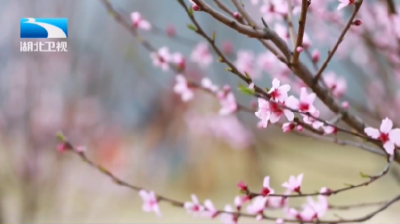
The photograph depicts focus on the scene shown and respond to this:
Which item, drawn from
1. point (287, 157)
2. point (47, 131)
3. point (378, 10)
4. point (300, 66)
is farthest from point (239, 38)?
point (300, 66)

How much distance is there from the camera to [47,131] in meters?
1.50

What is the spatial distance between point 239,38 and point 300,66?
47.1 inches

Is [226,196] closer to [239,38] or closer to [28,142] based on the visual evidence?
[239,38]

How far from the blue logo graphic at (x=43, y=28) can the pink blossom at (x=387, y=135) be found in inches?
38.6

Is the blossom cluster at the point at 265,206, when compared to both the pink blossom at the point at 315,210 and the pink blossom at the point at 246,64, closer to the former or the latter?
the pink blossom at the point at 315,210

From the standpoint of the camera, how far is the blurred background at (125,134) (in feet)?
4.66

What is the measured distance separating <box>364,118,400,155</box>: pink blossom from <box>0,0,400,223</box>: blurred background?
89 cm

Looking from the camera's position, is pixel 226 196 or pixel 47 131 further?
pixel 226 196

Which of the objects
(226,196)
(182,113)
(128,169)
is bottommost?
(226,196)

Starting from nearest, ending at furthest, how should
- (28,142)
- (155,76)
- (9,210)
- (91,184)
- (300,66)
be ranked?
(300,66) → (28,142) → (9,210) → (91,184) → (155,76)

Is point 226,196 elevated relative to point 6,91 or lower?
lower

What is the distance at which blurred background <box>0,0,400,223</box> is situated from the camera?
1.42 metres

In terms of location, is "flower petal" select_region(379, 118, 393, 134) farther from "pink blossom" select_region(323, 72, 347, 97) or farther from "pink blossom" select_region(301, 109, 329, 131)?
"pink blossom" select_region(323, 72, 347, 97)

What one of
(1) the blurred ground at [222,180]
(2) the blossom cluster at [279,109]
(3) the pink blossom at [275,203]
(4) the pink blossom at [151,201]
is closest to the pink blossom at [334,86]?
(2) the blossom cluster at [279,109]
